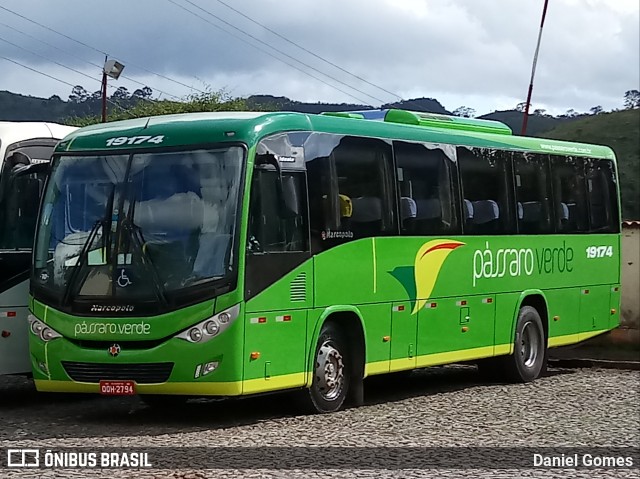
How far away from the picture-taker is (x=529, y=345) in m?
19.0

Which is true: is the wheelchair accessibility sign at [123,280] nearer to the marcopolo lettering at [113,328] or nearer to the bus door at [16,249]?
the marcopolo lettering at [113,328]

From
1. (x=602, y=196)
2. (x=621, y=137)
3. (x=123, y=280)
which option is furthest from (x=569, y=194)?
(x=621, y=137)

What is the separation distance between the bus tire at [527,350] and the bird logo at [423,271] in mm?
2471

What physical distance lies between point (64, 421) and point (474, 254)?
19.2ft

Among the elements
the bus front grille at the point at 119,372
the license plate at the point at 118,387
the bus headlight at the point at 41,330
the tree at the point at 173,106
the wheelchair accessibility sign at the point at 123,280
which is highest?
the tree at the point at 173,106

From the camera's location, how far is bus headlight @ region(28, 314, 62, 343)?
13298 millimetres

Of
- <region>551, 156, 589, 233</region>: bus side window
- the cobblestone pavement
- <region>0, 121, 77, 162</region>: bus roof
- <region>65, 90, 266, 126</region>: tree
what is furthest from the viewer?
<region>65, 90, 266, 126</region>: tree

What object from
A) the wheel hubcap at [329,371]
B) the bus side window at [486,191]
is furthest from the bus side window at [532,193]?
the wheel hubcap at [329,371]

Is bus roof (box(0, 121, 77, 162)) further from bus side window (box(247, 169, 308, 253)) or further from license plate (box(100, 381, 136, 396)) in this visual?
bus side window (box(247, 169, 308, 253))

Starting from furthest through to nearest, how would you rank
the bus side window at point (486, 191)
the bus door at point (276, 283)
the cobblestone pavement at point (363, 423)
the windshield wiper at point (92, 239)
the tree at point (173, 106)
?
the tree at point (173, 106)
the bus side window at point (486, 191)
the windshield wiper at point (92, 239)
the bus door at point (276, 283)
the cobblestone pavement at point (363, 423)

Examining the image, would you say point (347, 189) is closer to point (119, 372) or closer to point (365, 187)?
point (365, 187)

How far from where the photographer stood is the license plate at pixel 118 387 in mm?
12898

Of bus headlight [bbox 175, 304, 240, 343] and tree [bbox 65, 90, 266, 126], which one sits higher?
tree [bbox 65, 90, 266, 126]

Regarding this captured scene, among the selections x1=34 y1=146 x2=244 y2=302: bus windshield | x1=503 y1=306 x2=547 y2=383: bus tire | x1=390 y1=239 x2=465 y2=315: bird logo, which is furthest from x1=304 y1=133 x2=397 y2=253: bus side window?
x1=503 y1=306 x2=547 y2=383: bus tire
